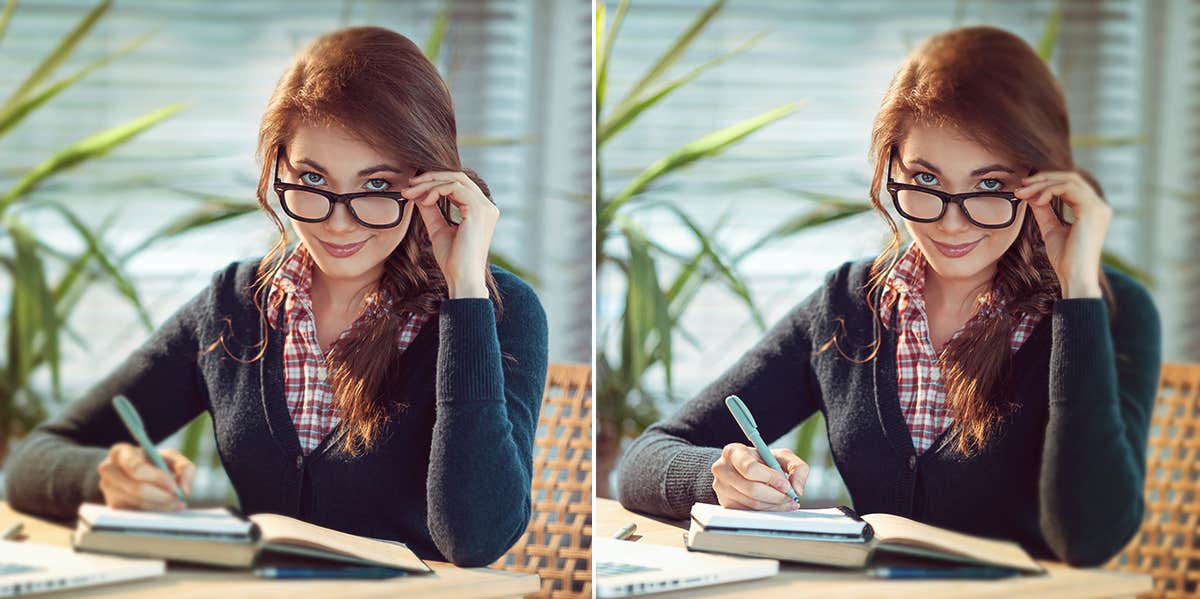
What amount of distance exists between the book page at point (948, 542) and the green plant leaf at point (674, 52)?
610mm

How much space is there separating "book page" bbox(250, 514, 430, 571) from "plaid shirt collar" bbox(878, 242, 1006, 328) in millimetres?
575

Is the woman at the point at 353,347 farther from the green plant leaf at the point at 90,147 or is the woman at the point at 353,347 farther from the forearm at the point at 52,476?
the green plant leaf at the point at 90,147

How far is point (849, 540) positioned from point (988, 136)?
1.45 ft

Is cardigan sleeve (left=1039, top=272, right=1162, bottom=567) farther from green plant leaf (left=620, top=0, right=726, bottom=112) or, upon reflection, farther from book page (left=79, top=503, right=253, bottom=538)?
book page (left=79, top=503, right=253, bottom=538)

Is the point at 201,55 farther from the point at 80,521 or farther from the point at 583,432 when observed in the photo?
the point at 583,432

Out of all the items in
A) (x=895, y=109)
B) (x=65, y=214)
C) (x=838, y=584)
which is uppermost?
(x=895, y=109)

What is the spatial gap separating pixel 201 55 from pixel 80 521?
22.7 inches

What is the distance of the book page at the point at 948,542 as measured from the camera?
1.07m

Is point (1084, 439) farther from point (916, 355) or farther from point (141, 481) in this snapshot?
point (141, 481)

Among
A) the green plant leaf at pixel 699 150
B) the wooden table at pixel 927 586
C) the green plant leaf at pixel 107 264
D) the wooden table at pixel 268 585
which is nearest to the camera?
the wooden table at pixel 268 585

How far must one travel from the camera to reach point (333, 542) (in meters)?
1.09

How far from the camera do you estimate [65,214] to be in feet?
4.06

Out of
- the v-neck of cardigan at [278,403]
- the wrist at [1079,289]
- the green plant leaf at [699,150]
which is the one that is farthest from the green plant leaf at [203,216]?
the wrist at [1079,289]

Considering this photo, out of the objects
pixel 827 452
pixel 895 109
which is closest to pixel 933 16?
pixel 895 109
